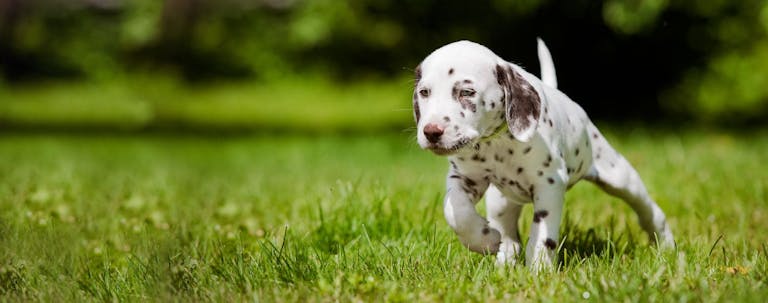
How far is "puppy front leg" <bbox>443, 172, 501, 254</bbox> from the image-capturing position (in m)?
3.83

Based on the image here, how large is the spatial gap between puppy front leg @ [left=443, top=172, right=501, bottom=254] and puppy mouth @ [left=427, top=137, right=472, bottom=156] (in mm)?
386

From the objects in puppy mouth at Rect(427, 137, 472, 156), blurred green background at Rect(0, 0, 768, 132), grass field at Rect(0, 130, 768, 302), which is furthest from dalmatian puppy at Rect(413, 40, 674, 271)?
blurred green background at Rect(0, 0, 768, 132)

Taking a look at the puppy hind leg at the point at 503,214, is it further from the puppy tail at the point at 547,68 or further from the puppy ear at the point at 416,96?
the puppy ear at the point at 416,96

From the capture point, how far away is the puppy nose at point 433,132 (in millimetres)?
3447

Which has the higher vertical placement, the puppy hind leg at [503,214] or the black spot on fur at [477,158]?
the black spot on fur at [477,158]

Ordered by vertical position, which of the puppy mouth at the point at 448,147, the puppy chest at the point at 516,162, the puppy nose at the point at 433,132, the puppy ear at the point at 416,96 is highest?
the puppy ear at the point at 416,96

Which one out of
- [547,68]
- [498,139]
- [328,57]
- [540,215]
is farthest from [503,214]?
[328,57]

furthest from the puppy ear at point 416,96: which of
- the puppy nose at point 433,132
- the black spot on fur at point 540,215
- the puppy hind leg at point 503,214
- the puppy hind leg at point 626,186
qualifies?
the puppy hind leg at point 626,186

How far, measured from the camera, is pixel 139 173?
28.0 ft

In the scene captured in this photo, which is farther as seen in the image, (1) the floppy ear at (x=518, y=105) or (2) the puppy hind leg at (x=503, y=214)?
(2) the puppy hind leg at (x=503, y=214)

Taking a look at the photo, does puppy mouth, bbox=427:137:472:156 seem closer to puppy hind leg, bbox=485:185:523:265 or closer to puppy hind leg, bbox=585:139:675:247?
puppy hind leg, bbox=485:185:523:265

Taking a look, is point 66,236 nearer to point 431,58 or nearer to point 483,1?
point 431,58

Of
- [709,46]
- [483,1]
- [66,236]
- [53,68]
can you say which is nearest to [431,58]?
[66,236]

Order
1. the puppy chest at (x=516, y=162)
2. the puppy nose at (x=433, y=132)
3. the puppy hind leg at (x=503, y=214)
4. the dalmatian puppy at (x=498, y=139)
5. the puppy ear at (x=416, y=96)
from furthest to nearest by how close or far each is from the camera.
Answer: the puppy hind leg at (x=503, y=214) → the puppy chest at (x=516, y=162) → the puppy ear at (x=416, y=96) → the dalmatian puppy at (x=498, y=139) → the puppy nose at (x=433, y=132)
